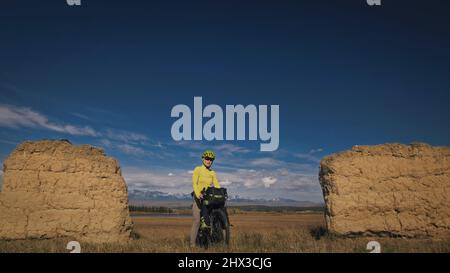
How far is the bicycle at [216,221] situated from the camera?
935 cm

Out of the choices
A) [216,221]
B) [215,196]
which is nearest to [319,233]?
[216,221]

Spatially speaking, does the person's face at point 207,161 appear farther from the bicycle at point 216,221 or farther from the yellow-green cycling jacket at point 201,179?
the bicycle at point 216,221

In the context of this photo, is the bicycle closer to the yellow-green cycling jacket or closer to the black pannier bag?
the black pannier bag

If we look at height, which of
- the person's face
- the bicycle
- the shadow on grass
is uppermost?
the person's face

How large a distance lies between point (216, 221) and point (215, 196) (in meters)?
0.79

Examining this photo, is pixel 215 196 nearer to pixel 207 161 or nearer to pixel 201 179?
pixel 201 179

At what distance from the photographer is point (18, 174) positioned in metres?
12.2

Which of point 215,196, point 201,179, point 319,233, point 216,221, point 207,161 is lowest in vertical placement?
point 319,233

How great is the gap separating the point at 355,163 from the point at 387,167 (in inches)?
36.9

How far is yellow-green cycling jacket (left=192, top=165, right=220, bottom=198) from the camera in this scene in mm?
9594

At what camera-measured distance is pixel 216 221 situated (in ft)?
32.2

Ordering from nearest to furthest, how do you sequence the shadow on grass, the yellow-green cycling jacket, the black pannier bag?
1. the black pannier bag
2. the yellow-green cycling jacket
3. the shadow on grass

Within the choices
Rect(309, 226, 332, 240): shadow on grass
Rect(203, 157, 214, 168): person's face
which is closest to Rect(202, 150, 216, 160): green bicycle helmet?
Rect(203, 157, 214, 168): person's face
